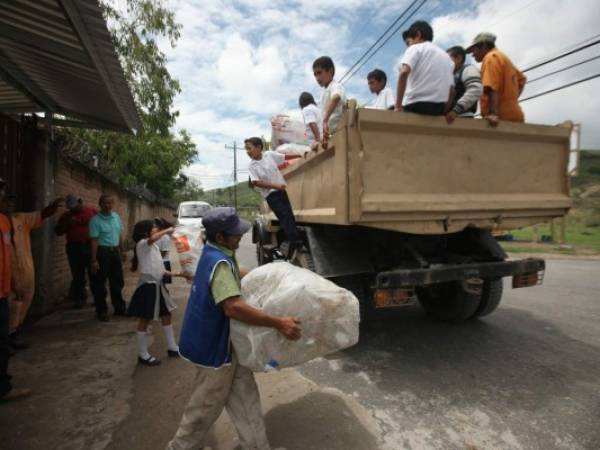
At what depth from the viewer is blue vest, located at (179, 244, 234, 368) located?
182 cm

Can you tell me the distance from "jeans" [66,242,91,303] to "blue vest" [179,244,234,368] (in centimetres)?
373

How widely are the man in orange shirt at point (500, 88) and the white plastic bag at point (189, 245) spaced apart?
274 cm

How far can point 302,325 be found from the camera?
1.80 metres

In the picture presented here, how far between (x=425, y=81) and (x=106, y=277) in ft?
14.7

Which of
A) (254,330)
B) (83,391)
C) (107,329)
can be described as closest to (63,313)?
(107,329)

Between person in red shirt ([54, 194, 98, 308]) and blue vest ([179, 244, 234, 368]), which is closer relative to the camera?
blue vest ([179, 244, 234, 368])

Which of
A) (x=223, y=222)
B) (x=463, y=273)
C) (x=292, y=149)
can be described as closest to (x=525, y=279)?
(x=463, y=273)

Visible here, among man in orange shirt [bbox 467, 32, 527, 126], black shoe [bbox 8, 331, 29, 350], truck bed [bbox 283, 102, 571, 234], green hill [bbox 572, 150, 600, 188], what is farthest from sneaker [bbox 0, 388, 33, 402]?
green hill [bbox 572, 150, 600, 188]

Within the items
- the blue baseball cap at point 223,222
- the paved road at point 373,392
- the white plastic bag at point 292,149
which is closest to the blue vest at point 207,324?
the blue baseball cap at point 223,222

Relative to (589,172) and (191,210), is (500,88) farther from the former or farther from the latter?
(589,172)

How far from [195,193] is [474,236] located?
51.6 m

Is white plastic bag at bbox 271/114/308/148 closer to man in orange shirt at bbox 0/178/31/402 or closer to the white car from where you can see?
man in orange shirt at bbox 0/178/31/402

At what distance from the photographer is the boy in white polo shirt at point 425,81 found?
9.52 feet

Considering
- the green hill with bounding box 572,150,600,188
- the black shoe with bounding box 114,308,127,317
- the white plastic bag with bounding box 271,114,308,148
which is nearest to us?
the black shoe with bounding box 114,308,127,317
